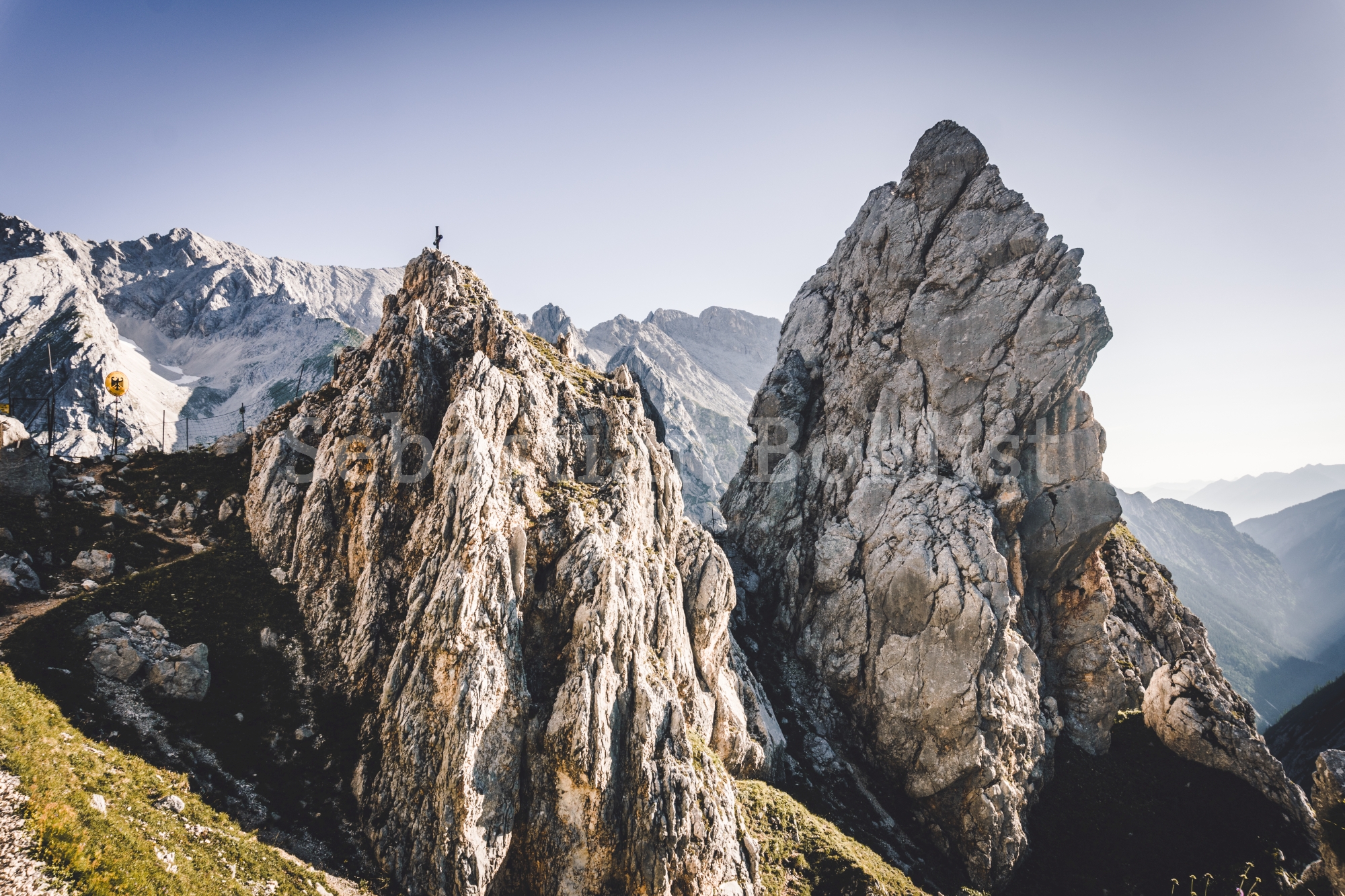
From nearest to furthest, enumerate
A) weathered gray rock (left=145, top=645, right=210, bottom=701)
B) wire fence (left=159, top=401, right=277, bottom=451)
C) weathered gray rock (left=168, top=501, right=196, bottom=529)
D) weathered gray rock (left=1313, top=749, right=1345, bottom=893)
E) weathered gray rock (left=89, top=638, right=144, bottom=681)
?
weathered gray rock (left=89, top=638, right=144, bottom=681) < weathered gray rock (left=145, top=645, right=210, bottom=701) < weathered gray rock (left=1313, top=749, right=1345, bottom=893) < weathered gray rock (left=168, top=501, right=196, bottom=529) < wire fence (left=159, top=401, right=277, bottom=451)

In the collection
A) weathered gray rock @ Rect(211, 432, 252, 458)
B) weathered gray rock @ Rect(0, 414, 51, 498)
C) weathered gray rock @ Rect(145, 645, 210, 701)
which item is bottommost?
weathered gray rock @ Rect(145, 645, 210, 701)

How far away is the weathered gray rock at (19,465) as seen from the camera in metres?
38.4

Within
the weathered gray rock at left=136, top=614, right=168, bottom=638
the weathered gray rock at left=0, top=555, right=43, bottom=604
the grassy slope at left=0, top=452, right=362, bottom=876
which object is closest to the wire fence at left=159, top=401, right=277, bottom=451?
the grassy slope at left=0, top=452, right=362, bottom=876

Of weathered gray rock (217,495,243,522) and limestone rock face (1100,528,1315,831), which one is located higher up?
weathered gray rock (217,495,243,522)

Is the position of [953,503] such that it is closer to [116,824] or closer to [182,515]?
[116,824]

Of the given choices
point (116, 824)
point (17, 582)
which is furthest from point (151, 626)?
point (116, 824)

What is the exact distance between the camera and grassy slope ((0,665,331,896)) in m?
18.0

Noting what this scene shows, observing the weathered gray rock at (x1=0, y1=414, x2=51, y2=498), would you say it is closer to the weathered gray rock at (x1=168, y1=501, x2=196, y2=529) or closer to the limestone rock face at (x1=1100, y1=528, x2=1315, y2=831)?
the weathered gray rock at (x1=168, y1=501, x2=196, y2=529)

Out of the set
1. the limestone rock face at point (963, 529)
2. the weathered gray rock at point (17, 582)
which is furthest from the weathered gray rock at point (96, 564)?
the limestone rock face at point (963, 529)

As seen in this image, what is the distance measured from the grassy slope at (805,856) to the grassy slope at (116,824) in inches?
1096

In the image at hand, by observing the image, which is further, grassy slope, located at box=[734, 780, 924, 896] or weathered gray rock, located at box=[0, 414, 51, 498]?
weathered gray rock, located at box=[0, 414, 51, 498]

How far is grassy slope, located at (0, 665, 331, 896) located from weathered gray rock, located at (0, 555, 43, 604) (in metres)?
9.66

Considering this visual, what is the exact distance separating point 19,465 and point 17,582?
11945mm

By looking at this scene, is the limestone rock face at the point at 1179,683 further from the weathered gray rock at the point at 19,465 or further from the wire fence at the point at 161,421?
the wire fence at the point at 161,421
